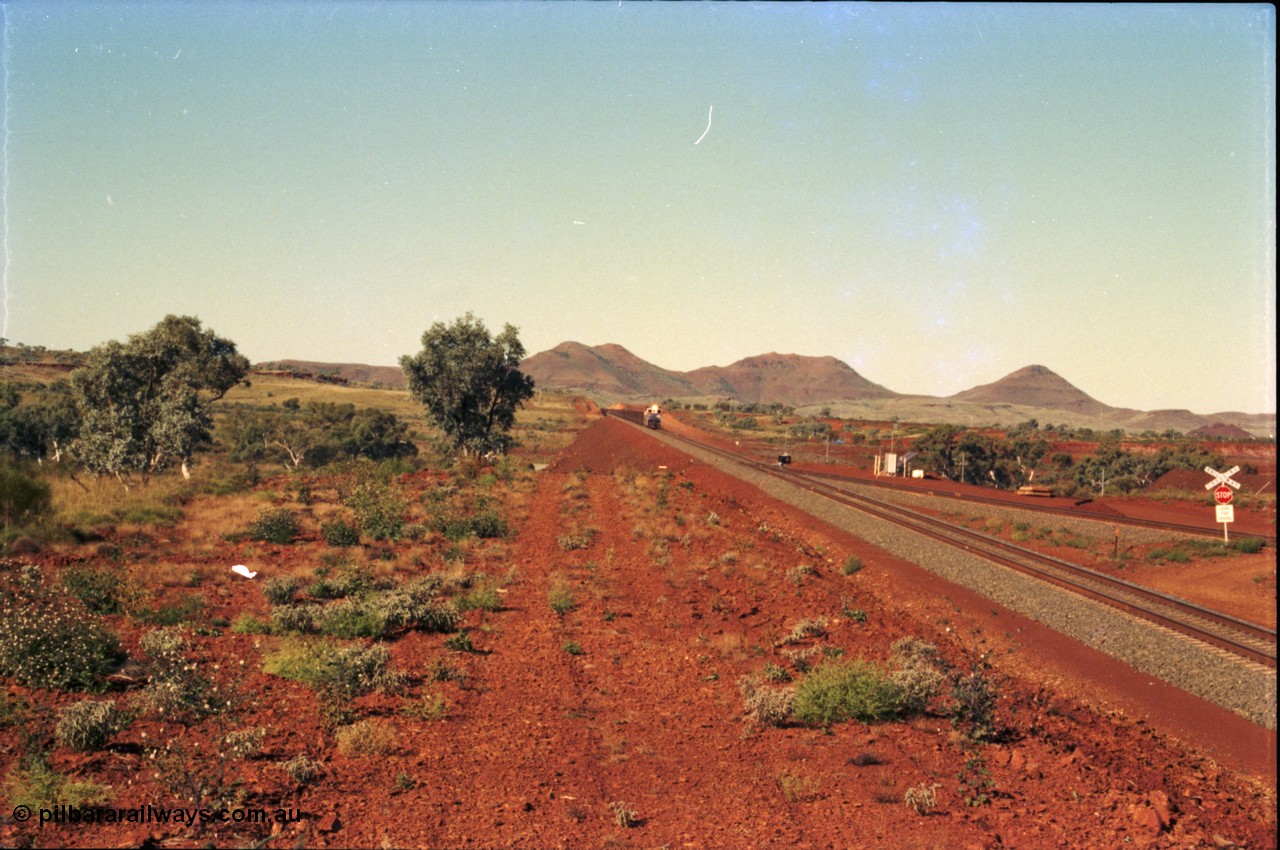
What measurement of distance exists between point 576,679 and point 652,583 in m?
7.31

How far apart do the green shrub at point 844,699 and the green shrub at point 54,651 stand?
936cm

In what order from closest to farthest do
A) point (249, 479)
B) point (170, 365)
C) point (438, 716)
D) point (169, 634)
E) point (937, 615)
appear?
point (438, 716)
point (169, 634)
point (937, 615)
point (249, 479)
point (170, 365)

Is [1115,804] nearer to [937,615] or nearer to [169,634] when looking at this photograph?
[937,615]

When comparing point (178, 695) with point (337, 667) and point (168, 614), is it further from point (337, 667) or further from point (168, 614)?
point (168, 614)

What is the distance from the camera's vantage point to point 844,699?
1131 centimetres

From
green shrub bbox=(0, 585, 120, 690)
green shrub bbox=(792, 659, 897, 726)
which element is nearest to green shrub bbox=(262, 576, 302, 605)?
green shrub bbox=(0, 585, 120, 690)

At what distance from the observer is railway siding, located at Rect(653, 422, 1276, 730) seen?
45.5 ft

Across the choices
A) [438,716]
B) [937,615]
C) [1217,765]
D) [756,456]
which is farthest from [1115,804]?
[756,456]

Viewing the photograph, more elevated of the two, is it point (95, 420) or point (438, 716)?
point (95, 420)

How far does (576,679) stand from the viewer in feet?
41.3

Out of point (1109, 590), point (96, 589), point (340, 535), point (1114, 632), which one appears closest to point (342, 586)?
point (96, 589)

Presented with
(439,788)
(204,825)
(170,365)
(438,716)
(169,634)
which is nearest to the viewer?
(204,825)

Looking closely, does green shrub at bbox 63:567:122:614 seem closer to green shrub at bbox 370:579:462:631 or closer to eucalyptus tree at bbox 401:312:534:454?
green shrub at bbox 370:579:462:631

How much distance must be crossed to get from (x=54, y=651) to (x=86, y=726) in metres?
2.73
